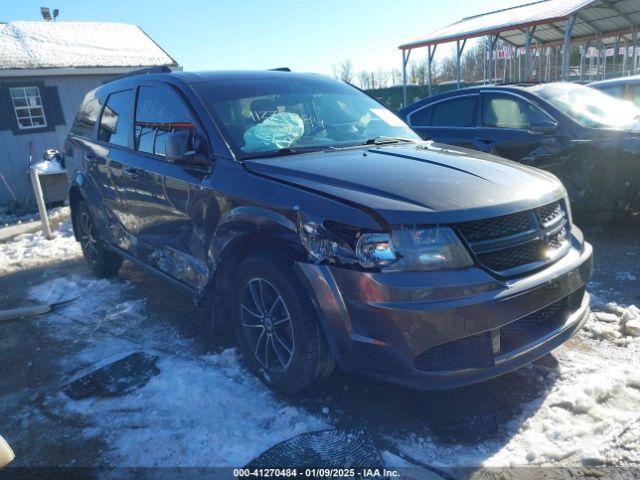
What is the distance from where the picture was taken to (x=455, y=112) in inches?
Answer: 275

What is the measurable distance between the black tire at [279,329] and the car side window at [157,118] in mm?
1182

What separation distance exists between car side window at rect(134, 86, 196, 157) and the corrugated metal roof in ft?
43.4

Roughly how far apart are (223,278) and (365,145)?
135cm

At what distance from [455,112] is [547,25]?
13.3 meters

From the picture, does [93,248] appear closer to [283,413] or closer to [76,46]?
[283,413]

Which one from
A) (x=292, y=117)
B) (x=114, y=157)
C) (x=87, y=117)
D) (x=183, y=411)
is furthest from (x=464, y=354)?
(x=87, y=117)

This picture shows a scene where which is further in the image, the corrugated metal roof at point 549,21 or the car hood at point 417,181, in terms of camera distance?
the corrugated metal roof at point 549,21

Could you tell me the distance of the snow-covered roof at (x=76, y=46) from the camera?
12.4m

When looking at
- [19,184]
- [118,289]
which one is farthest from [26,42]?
[118,289]

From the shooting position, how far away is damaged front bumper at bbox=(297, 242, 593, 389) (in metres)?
2.32

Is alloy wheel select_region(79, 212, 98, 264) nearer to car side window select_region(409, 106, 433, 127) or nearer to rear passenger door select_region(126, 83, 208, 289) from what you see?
rear passenger door select_region(126, 83, 208, 289)

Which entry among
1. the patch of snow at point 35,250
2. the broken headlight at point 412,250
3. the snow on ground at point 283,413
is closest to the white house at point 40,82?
the patch of snow at point 35,250

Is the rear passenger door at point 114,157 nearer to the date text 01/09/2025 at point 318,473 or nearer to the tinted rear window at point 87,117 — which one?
the tinted rear window at point 87,117

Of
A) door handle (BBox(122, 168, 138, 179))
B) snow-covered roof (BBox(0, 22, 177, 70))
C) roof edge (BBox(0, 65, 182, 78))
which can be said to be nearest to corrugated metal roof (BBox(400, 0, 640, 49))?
snow-covered roof (BBox(0, 22, 177, 70))
